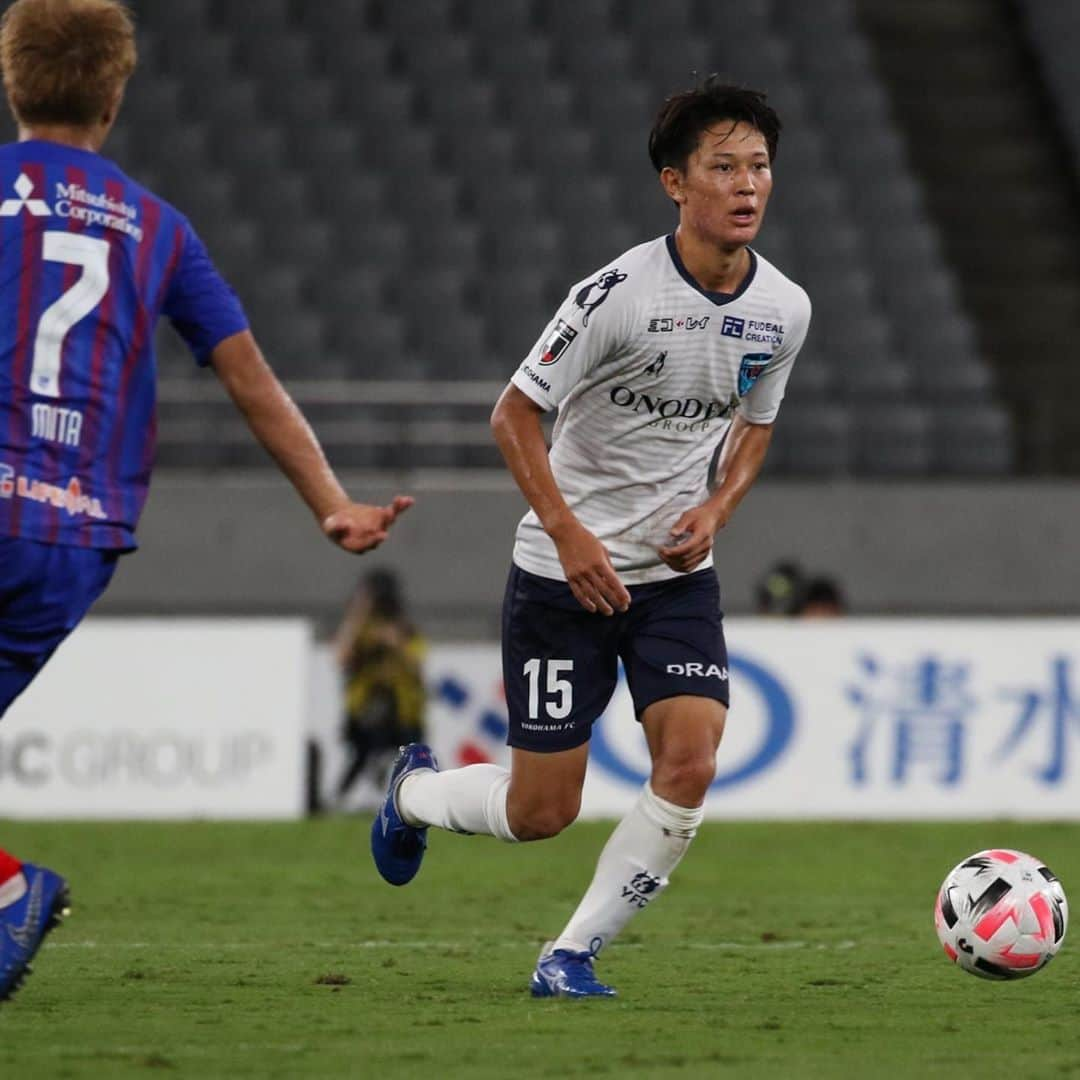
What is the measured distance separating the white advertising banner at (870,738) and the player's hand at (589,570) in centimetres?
727

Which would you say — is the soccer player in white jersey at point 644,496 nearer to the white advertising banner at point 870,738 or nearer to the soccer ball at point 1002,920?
the soccer ball at point 1002,920

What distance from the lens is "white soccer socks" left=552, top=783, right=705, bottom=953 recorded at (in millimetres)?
5730

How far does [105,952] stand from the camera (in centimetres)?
682

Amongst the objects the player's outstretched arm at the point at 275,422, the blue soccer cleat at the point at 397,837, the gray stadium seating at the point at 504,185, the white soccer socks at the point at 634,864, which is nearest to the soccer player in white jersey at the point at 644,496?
the white soccer socks at the point at 634,864

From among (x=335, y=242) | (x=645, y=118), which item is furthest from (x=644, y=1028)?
(x=645, y=118)

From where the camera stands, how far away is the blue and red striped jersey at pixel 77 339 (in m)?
4.46

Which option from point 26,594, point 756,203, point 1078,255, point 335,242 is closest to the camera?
point 26,594

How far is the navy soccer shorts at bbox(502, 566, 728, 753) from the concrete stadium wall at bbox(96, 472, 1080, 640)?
946 cm

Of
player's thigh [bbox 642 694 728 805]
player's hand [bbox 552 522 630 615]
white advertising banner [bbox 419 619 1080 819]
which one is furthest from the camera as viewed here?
white advertising banner [bbox 419 619 1080 819]

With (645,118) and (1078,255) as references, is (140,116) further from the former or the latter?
(1078,255)

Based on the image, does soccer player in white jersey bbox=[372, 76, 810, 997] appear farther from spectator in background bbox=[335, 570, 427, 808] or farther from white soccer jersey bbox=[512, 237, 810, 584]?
spectator in background bbox=[335, 570, 427, 808]

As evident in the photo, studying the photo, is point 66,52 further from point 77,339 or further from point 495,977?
point 495,977

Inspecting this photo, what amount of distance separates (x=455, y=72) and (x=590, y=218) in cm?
184

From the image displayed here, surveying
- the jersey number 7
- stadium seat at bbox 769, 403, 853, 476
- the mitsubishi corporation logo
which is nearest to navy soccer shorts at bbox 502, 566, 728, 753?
the jersey number 7
